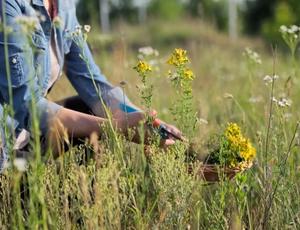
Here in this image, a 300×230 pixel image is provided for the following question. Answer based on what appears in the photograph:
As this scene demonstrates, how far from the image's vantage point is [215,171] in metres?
2.31

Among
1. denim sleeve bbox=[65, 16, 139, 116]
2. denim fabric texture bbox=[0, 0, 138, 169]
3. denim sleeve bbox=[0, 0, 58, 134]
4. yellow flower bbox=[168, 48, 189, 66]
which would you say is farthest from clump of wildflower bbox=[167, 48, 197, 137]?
denim sleeve bbox=[65, 16, 139, 116]

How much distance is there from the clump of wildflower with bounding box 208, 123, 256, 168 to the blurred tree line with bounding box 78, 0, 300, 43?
331 inches

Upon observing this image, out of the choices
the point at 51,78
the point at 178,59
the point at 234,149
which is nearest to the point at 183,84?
the point at 178,59

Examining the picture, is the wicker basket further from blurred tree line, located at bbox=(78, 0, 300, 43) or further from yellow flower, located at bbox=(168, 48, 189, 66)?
blurred tree line, located at bbox=(78, 0, 300, 43)

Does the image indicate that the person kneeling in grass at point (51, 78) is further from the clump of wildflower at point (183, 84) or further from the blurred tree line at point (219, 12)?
the blurred tree line at point (219, 12)

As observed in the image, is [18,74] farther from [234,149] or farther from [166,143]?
[234,149]

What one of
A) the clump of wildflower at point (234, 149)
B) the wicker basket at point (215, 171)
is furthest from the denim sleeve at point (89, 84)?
the clump of wildflower at point (234, 149)

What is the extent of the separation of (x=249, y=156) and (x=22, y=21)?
0.86 m

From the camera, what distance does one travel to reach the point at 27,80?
2.33 metres

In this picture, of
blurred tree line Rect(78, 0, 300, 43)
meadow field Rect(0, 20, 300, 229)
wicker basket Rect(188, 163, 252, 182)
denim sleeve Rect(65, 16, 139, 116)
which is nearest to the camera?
meadow field Rect(0, 20, 300, 229)

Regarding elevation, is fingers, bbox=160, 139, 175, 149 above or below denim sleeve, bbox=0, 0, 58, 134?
below

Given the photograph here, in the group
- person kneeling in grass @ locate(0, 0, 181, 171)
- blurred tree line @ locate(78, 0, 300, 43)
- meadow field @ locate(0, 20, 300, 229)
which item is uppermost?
person kneeling in grass @ locate(0, 0, 181, 171)

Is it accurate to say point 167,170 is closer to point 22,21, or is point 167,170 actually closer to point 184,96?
point 184,96

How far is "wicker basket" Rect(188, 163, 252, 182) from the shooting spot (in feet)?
7.32
